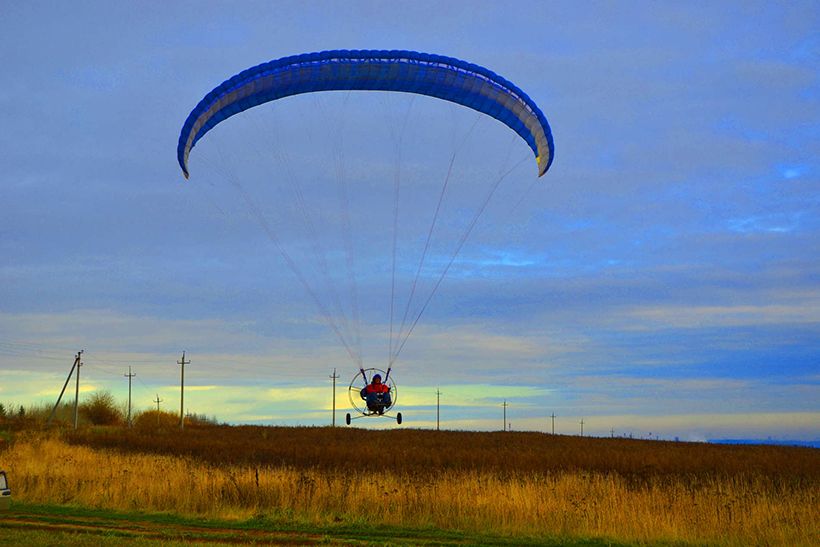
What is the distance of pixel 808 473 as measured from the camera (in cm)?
2638

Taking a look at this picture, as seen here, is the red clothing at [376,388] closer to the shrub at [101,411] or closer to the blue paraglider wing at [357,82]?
the blue paraglider wing at [357,82]

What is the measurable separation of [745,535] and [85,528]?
38.5ft

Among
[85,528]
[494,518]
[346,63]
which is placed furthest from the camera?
[346,63]

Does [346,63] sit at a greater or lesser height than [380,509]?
greater

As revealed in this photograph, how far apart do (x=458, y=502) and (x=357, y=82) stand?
9350 mm

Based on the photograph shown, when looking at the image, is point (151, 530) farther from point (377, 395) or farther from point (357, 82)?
point (357, 82)

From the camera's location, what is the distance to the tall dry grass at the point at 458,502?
14.8 meters

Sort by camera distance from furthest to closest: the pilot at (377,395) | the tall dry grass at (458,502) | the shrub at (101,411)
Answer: the shrub at (101,411), the pilot at (377,395), the tall dry grass at (458,502)

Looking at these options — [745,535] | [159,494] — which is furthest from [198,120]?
[745,535]

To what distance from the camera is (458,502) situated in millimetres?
16578

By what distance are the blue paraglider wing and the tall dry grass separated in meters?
7.79

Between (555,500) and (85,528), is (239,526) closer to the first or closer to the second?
(85,528)

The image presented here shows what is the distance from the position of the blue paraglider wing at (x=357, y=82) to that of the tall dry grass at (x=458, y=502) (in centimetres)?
779

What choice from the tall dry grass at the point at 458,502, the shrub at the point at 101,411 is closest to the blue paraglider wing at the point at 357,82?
the tall dry grass at the point at 458,502
